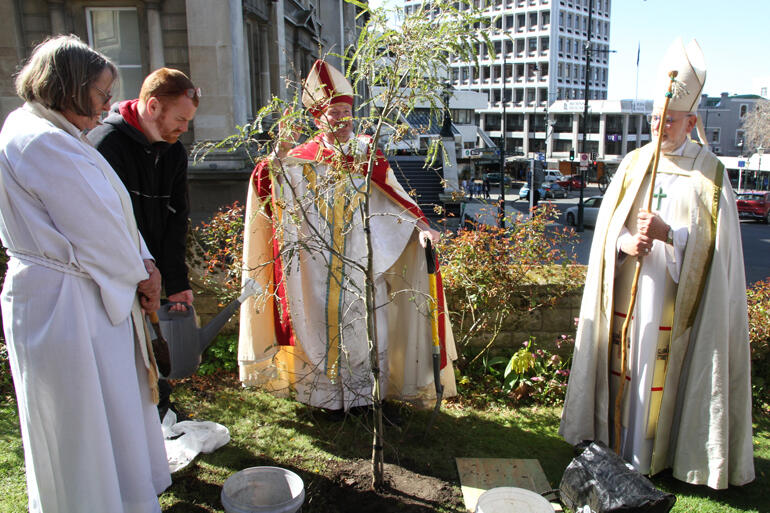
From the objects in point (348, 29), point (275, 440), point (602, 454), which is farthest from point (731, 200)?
point (348, 29)

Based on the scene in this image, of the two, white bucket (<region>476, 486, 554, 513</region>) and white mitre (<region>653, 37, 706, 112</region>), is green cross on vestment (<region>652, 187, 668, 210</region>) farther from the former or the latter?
white bucket (<region>476, 486, 554, 513</region>)

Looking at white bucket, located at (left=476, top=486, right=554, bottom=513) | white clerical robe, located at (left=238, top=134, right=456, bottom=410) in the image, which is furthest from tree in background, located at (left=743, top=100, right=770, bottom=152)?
white bucket, located at (left=476, top=486, right=554, bottom=513)

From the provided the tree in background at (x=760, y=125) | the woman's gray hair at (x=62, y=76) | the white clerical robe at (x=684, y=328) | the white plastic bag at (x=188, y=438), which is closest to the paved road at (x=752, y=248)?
the white clerical robe at (x=684, y=328)

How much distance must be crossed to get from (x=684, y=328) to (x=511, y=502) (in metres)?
1.40

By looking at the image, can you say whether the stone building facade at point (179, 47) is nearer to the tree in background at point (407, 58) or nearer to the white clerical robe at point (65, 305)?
the tree in background at point (407, 58)

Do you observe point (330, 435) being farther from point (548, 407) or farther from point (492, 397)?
point (548, 407)

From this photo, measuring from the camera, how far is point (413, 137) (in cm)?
257

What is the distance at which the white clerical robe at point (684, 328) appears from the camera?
3.04m

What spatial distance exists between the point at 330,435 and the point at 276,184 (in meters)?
1.59

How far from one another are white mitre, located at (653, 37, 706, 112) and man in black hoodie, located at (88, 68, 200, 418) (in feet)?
7.75

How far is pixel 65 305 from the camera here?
2.14m

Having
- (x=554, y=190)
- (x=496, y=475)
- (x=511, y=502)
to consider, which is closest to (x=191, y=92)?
(x=511, y=502)

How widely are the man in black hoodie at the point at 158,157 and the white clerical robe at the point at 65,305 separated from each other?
672 mm

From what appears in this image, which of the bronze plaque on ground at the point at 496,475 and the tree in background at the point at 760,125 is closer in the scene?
the bronze plaque on ground at the point at 496,475
